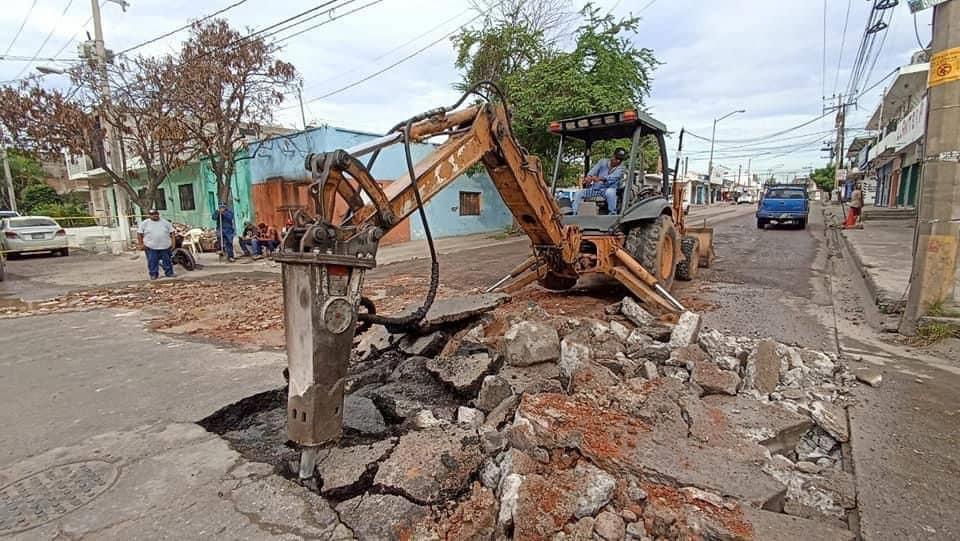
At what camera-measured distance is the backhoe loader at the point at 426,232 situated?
245 centimetres

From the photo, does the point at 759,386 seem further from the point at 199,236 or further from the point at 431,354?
the point at 199,236

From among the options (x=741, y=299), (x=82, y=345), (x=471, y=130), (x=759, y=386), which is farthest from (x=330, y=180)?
(x=741, y=299)

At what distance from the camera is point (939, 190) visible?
4777 millimetres

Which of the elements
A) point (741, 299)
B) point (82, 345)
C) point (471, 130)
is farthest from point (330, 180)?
point (741, 299)

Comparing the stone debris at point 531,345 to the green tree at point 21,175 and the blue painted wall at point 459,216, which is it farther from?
the green tree at point 21,175

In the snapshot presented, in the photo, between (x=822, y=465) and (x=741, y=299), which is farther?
(x=741, y=299)

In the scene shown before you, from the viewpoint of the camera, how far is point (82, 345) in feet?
19.6

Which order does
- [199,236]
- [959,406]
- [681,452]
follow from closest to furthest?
[681,452], [959,406], [199,236]

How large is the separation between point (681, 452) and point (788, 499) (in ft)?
1.74

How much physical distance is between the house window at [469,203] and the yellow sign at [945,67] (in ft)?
53.0

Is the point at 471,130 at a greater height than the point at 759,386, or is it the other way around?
the point at 471,130

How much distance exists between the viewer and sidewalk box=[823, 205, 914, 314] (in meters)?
5.82

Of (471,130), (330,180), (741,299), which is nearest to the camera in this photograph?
(330,180)

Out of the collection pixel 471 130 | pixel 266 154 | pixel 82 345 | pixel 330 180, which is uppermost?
pixel 266 154
